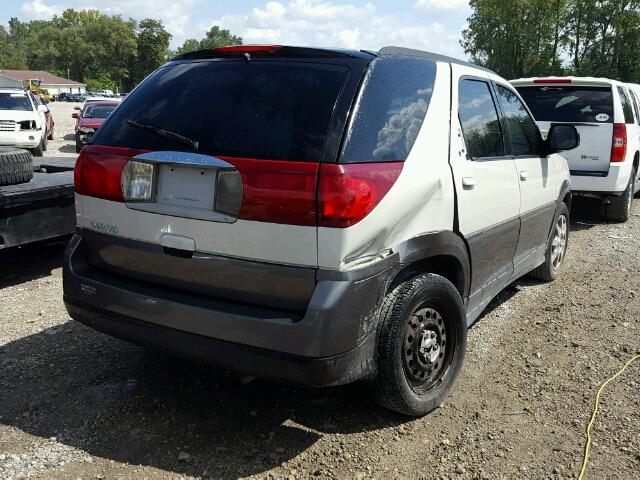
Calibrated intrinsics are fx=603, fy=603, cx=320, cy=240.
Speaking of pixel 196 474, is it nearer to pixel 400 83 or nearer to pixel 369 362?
pixel 369 362

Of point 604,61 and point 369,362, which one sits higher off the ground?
point 604,61

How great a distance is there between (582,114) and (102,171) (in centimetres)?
706

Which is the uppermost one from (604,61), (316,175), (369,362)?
(604,61)

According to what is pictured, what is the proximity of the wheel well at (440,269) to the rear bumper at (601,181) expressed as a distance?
5.38 metres

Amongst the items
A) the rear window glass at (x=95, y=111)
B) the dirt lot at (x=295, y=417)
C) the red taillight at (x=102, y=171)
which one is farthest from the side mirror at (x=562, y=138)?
the rear window glass at (x=95, y=111)

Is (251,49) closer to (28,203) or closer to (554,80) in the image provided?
(28,203)

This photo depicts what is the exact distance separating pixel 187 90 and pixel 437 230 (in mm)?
1462

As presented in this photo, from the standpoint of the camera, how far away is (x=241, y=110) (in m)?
2.80

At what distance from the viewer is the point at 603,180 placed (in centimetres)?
803

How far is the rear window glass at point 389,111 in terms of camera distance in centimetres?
268

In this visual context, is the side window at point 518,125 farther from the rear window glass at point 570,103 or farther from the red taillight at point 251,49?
the rear window glass at point 570,103

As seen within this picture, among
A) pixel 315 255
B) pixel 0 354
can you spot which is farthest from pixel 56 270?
pixel 315 255

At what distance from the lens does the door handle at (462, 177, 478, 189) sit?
3.38 metres

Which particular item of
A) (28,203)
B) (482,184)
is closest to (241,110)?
(482,184)
